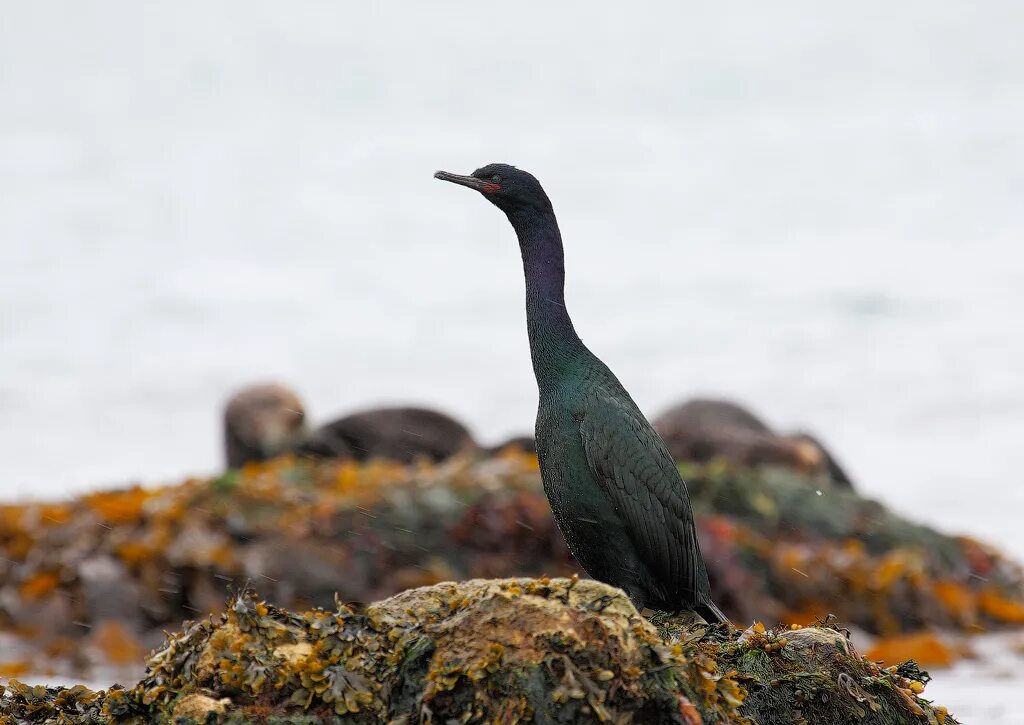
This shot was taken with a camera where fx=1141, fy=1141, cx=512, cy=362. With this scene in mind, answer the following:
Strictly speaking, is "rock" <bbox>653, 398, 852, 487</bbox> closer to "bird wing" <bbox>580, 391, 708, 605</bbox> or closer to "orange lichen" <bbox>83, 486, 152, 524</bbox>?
"orange lichen" <bbox>83, 486, 152, 524</bbox>

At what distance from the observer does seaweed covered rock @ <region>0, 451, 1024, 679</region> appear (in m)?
11.7

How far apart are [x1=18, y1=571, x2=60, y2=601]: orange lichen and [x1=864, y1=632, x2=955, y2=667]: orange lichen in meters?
8.50

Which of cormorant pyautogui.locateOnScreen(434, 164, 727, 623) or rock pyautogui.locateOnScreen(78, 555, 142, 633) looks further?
rock pyautogui.locateOnScreen(78, 555, 142, 633)

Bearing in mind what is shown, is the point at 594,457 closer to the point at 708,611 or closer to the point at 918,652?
the point at 708,611

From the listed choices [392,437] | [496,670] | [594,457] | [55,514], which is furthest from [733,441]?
[496,670]

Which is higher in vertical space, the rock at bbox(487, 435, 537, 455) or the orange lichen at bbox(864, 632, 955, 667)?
the rock at bbox(487, 435, 537, 455)

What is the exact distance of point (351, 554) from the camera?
12398 millimetres

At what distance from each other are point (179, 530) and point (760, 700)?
9208 mm

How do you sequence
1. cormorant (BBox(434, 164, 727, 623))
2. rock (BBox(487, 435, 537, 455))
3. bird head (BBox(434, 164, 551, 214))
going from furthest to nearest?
rock (BBox(487, 435, 537, 455)), bird head (BBox(434, 164, 551, 214)), cormorant (BBox(434, 164, 727, 623))

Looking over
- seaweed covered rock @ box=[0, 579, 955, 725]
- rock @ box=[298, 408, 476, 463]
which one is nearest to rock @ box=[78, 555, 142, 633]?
rock @ box=[298, 408, 476, 463]

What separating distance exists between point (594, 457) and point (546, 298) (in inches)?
33.6

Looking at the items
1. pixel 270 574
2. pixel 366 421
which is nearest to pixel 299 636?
pixel 270 574

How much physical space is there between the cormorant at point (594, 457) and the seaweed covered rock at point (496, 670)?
1.90ft

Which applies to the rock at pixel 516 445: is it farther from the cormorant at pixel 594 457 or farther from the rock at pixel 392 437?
the cormorant at pixel 594 457
